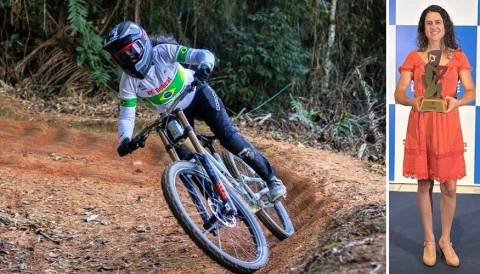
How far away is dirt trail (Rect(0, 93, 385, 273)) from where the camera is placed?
13.9 ft

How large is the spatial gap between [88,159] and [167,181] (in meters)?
2.76

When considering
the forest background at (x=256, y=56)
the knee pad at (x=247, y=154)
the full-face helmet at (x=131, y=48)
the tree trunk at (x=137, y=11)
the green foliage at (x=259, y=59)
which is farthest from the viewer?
the green foliage at (x=259, y=59)

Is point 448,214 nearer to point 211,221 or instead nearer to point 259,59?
point 211,221

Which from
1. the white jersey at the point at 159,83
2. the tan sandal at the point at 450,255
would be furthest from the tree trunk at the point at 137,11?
the tan sandal at the point at 450,255

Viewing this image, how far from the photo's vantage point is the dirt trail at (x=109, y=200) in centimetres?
424

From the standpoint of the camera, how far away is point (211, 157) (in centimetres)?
371

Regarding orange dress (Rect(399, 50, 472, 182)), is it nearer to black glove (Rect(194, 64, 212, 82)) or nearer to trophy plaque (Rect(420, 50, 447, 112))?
trophy plaque (Rect(420, 50, 447, 112))

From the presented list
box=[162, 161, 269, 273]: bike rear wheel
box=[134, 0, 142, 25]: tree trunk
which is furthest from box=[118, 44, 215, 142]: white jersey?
box=[134, 0, 142, 25]: tree trunk

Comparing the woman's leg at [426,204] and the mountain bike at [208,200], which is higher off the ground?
the woman's leg at [426,204]

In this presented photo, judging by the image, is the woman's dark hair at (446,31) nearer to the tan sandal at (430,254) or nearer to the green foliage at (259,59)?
the tan sandal at (430,254)

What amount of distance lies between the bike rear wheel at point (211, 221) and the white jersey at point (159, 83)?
37 cm

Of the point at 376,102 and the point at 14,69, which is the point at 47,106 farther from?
the point at 376,102

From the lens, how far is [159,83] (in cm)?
364

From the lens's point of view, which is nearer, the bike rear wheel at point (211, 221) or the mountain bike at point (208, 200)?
the bike rear wheel at point (211, 221)
